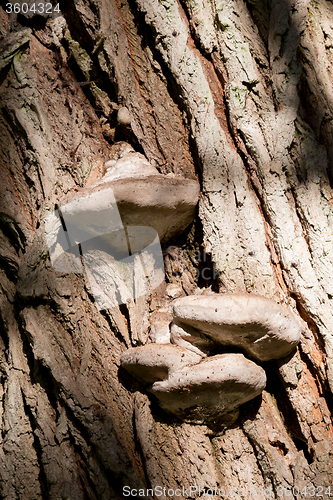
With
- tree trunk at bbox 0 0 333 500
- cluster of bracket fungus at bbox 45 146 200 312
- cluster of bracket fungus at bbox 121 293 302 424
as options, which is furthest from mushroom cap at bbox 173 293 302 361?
cluster of bracket fungus at bbox 45 146 200 312

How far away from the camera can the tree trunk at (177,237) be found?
4.37 feet

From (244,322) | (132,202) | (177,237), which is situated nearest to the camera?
(244,322)

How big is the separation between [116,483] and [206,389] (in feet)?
1.53

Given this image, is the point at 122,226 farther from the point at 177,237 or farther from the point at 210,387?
the point at 210,387

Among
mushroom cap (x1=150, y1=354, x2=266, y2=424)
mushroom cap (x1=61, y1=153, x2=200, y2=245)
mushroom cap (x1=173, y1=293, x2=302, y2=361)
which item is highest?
mushroom cap (x1=61, y1=153, x2=200, y2=245)

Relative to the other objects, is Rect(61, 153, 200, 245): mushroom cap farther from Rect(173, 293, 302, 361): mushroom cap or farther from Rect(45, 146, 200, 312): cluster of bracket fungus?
Rect(173, 293, 302, 361): mushroom cap

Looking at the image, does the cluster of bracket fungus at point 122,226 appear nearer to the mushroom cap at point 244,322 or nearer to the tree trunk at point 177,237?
the tree trunk at point 177,237

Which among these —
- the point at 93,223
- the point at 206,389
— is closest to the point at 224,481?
the point at 206,389

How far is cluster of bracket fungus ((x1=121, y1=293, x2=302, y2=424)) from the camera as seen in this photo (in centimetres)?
122

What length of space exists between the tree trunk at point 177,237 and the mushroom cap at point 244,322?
0.11 metres

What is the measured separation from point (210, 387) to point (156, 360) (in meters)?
0.19

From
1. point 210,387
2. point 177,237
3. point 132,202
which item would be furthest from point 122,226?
point 210,387

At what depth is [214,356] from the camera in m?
1.28

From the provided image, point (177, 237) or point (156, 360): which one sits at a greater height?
point (177, 237)
